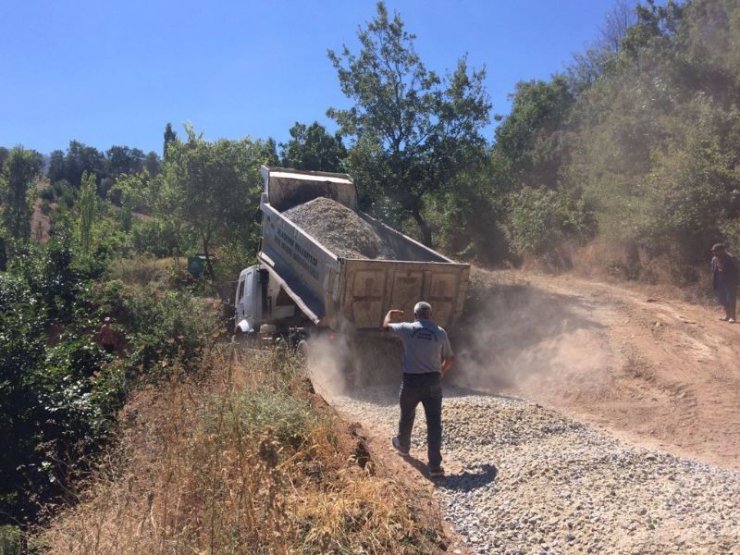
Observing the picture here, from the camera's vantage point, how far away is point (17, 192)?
34500mm

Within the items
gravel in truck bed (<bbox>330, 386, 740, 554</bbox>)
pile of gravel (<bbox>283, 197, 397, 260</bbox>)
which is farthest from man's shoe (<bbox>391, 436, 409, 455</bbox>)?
pile of gravel (<bbox>283, 197, 397, 260</bbox>)

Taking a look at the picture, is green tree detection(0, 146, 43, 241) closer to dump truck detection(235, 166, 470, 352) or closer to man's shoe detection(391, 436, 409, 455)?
dump truck detection(235, 166, 470, 352)

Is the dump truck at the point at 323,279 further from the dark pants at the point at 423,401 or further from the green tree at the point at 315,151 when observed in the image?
the green tree at the point at 315,151

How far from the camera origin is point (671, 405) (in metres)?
8.27

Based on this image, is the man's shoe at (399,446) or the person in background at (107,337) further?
the person in background at (107,337)

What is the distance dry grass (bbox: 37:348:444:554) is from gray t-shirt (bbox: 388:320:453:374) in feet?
3.08

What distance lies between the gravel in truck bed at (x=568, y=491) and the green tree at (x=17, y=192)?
3319 cm

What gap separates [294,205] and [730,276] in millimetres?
8470

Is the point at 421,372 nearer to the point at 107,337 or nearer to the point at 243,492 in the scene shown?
the point at 243,492

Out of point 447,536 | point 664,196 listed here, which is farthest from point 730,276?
point 447,536

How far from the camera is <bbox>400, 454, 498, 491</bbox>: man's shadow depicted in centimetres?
556

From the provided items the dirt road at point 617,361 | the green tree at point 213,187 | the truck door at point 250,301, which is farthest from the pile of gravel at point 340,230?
the green tree at point 213,187

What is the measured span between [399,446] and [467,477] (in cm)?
89

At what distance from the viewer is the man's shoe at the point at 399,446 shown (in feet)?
20.7
